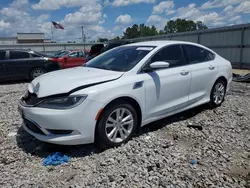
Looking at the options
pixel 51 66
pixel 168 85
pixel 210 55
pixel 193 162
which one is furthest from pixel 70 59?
pixel 193 162

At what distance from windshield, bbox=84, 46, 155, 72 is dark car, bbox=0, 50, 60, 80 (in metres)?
6.39

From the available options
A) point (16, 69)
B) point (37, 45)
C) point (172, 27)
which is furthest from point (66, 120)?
point (172, 27)

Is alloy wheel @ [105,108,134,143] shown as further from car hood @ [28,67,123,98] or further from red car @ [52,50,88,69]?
red car @ [52,50,88,69]

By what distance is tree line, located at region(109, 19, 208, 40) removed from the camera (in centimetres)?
7072

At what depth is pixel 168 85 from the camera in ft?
12.8

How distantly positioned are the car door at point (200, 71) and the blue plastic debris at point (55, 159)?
265 centimetres

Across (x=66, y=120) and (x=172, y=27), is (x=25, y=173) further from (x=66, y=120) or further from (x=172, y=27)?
(x=172, y=27)

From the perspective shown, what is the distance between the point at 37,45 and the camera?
2928cm

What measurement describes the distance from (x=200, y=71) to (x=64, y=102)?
288 cm

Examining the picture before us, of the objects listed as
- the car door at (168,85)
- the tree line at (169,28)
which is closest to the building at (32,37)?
the tree line at (169,28)

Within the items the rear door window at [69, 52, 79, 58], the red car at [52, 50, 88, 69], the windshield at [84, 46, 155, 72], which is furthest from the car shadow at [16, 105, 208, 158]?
the rear door window at [69, 52, 79, 58]

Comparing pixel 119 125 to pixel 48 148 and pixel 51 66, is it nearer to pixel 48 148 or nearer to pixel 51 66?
pixel 48 148

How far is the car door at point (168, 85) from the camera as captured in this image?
3682 millimetres

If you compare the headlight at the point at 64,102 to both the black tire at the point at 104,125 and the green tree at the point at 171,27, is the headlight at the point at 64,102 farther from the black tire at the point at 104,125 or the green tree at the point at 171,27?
the green tree at the point at 171,27
